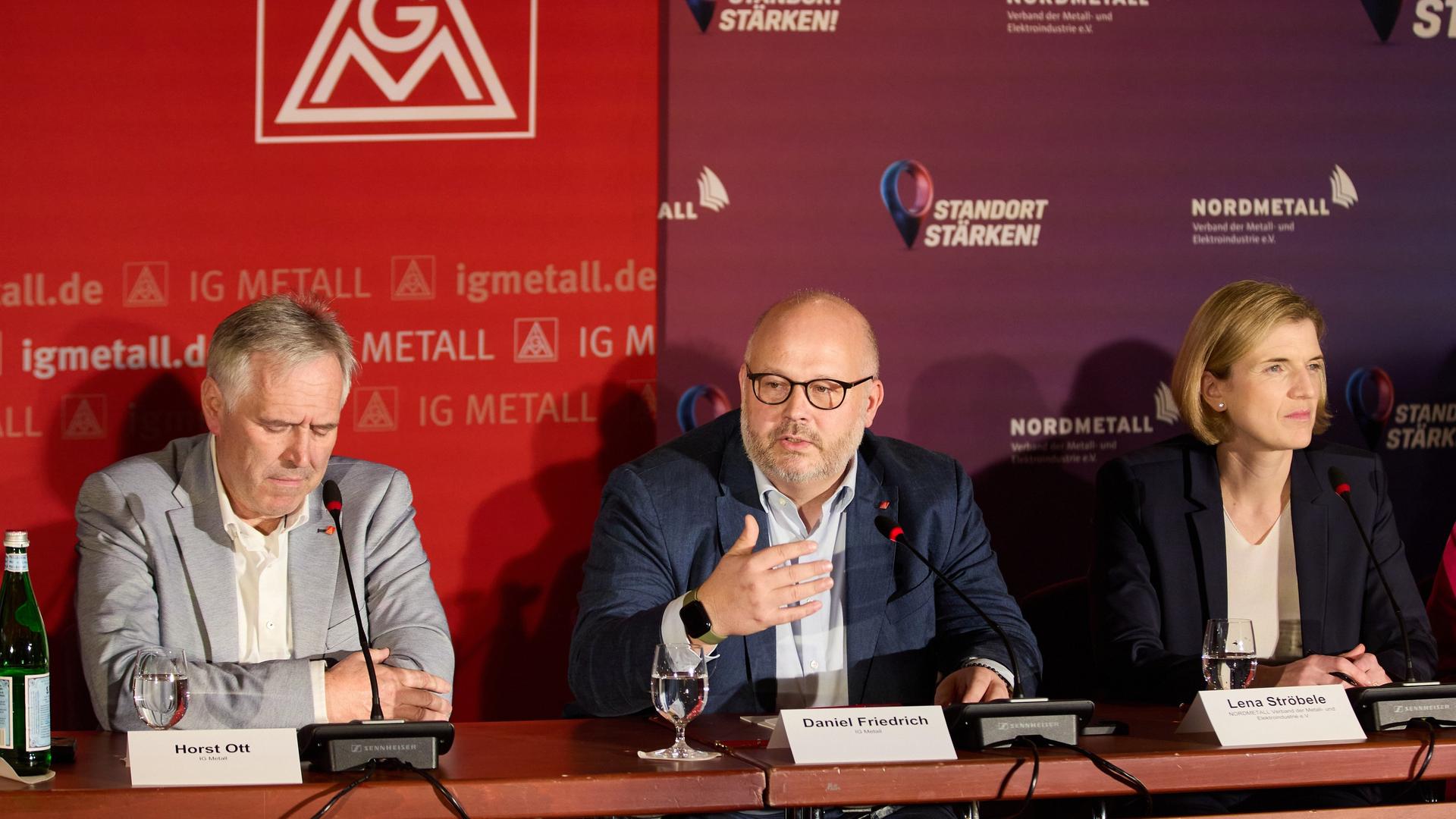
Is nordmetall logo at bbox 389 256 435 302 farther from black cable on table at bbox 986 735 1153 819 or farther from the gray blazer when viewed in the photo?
black cable on table at bbox 986 735 1153 819

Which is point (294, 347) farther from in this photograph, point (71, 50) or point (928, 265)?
point (928, 265)

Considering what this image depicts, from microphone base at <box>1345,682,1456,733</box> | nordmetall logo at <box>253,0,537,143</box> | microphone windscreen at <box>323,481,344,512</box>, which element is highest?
nordmetall logo at <box>253,0,537,143</box>

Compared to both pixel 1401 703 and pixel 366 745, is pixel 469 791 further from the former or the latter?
pixel 1401 703

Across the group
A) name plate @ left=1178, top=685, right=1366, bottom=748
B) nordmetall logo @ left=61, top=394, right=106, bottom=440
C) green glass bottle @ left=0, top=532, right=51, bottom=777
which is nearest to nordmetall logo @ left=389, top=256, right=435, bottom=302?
nordmetall logo @ left=61, top=394, right=106, bottom=440

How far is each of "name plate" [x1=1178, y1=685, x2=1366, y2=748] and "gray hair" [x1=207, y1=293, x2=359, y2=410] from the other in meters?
2.03

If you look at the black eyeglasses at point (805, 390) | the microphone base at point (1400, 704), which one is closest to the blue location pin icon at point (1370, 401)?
the microphone base at point (1400, 704)

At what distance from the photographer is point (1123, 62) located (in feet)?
13.6

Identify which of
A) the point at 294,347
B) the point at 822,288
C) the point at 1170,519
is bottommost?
the point at 1170,519

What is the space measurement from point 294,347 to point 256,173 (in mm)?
1039

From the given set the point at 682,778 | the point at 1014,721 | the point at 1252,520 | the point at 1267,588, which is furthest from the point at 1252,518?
the point at 682,778

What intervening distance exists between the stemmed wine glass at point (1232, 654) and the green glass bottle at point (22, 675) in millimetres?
2157

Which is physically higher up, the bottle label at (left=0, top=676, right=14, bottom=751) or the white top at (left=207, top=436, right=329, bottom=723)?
the white top at (left=207, top=436, right=329, bottom=723)

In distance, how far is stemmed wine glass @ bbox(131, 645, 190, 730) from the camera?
223 cm

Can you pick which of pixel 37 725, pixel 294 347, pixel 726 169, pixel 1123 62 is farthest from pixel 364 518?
pixel 1123 62
